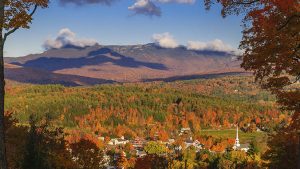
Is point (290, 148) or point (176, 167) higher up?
point (290, 148)

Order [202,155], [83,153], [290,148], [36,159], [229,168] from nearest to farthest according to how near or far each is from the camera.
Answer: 1. [36,159]
2. [290,148]
3. [83,153]
4. [229,168]
5. [202,155]

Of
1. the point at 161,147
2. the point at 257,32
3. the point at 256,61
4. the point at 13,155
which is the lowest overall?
the point at 161,147

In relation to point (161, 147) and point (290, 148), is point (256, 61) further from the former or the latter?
point (161, 147)

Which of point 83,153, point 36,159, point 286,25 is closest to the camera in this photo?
point 286,25

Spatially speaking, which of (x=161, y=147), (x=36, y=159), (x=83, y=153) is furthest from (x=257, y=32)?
(x=161, y=147)

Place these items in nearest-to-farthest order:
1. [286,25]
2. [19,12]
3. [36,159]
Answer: [19,12] → [286,25] → [36,159]

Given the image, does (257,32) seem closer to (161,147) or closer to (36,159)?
(36,159)

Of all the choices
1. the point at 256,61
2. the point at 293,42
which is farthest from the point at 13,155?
the point at 293,42

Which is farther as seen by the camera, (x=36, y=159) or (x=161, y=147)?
(x=161, y=147)

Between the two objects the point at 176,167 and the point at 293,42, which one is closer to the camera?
the point at 293,42
